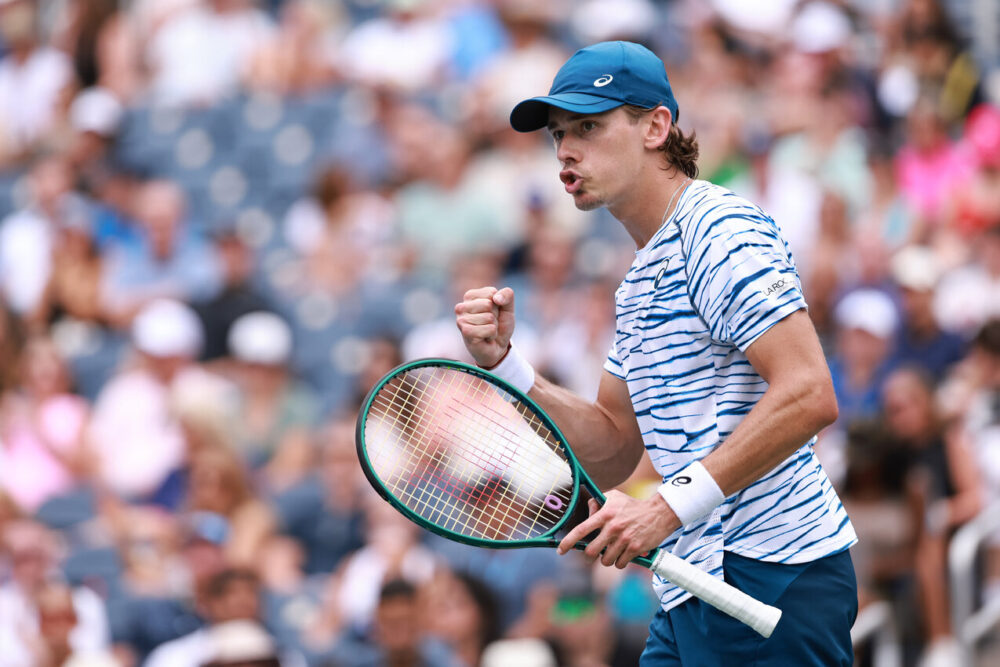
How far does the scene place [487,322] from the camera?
10.9ft

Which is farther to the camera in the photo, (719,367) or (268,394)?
(268,394)

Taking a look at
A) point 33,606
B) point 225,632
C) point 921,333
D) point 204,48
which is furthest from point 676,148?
point 204,48

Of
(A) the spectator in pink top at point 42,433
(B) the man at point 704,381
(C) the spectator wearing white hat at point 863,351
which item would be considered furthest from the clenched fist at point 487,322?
(A) the spectator in pink top at point 42,433

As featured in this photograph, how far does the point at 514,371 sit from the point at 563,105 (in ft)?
2.25

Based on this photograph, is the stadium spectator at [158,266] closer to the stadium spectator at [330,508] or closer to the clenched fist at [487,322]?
the stadium spectator at [330,508]

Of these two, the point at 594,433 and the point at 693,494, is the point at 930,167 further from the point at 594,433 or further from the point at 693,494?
the point at 693,494

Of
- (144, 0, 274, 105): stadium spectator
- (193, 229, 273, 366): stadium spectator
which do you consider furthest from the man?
(144, 0, 274, 105): stadium spectator

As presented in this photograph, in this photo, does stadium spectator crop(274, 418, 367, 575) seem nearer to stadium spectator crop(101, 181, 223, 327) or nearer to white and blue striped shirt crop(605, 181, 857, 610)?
stadium spectator crop(101, 181, 223, 327)

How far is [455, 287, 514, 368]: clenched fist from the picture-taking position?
330 cm

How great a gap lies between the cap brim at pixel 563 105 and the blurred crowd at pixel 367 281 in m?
2.97

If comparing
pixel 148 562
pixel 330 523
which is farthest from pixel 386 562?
pixel 148 562

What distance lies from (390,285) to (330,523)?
184 cm

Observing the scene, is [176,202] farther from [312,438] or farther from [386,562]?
[386,562]

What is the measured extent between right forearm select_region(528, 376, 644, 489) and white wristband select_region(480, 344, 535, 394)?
3 cm
